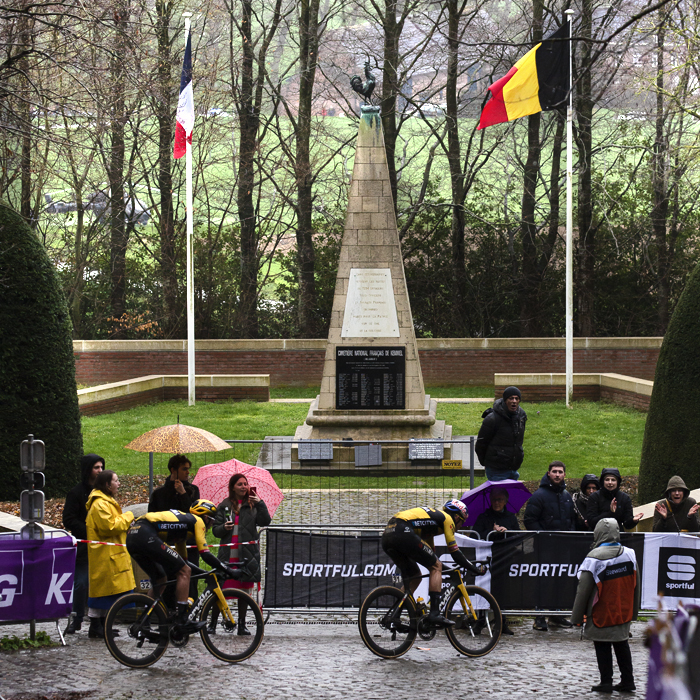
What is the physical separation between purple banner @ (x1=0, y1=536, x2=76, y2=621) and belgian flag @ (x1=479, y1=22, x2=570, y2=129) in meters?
13.3

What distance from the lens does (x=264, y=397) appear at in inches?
934

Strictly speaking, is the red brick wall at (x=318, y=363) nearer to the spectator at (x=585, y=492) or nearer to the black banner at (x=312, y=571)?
the spectator at (x=585, y=492)

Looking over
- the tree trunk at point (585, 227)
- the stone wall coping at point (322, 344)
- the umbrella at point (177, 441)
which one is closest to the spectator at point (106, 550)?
the umbrella at point (177, 441)

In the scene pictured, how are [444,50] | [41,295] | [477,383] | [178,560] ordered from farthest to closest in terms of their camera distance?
[444,50] → [477,383] → [41,295] → [178,560]

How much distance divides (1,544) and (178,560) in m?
1.53

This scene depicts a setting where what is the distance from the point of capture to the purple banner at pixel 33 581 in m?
7.98

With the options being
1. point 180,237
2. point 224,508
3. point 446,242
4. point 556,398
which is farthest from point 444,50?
point 224,508

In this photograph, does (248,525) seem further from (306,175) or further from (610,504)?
(306,175)

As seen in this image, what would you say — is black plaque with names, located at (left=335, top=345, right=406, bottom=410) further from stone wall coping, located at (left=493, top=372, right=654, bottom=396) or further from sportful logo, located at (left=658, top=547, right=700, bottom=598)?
sportful logo, located at (left=658, top=547, right=700, bottom=598)

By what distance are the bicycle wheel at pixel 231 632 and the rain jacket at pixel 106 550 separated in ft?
2.68

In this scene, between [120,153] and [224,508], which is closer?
[224,508]

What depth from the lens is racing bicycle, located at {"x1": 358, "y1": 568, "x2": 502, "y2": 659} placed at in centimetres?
788

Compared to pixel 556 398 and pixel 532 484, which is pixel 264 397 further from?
pixel 532 484

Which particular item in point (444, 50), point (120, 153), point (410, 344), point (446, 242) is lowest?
point (410, 344)
